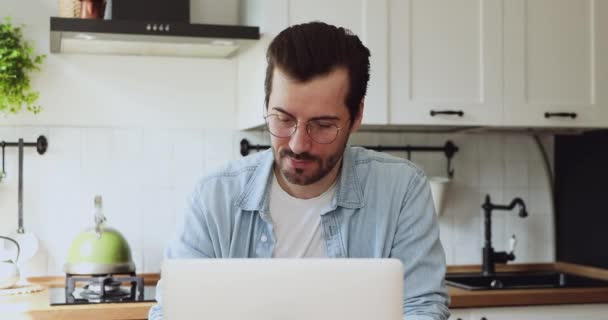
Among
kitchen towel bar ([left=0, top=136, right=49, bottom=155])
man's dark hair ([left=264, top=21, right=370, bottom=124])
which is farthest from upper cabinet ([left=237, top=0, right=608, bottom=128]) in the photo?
man's dark hair ([left=264, top=21, right=370, bottom=124])

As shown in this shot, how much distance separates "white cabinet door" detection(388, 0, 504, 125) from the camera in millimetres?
3168

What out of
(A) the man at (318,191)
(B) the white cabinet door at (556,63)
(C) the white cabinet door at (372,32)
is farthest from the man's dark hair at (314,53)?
(B) the white cabinet door at (556,63)

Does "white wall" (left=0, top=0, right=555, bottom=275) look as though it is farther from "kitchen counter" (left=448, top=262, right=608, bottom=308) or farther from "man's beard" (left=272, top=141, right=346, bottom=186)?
"man's beard" (left=272, top=141, right=346, bottom=186)

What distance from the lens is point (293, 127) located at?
171 centimetres

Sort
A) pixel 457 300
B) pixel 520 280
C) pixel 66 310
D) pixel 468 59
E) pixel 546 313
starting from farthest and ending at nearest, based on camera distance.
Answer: pixel 520 280 → pixel 468 59 → pixel 546 313 → pixel 457 300 → pixel 66 310

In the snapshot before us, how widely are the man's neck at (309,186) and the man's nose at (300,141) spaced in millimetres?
168

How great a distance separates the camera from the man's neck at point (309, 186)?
73.3 inches

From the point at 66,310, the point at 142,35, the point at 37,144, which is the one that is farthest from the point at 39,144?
the point at 66,310

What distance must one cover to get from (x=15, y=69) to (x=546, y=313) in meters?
2.08

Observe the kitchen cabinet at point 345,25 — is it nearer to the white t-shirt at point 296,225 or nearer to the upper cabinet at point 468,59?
the upper cabinet at point 468,59

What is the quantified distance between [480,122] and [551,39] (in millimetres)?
433

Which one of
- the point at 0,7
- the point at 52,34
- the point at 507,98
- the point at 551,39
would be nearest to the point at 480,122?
the point at 507,98

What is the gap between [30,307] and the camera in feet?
8.99

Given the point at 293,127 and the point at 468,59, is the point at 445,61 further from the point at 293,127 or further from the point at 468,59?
the point at 293,127
